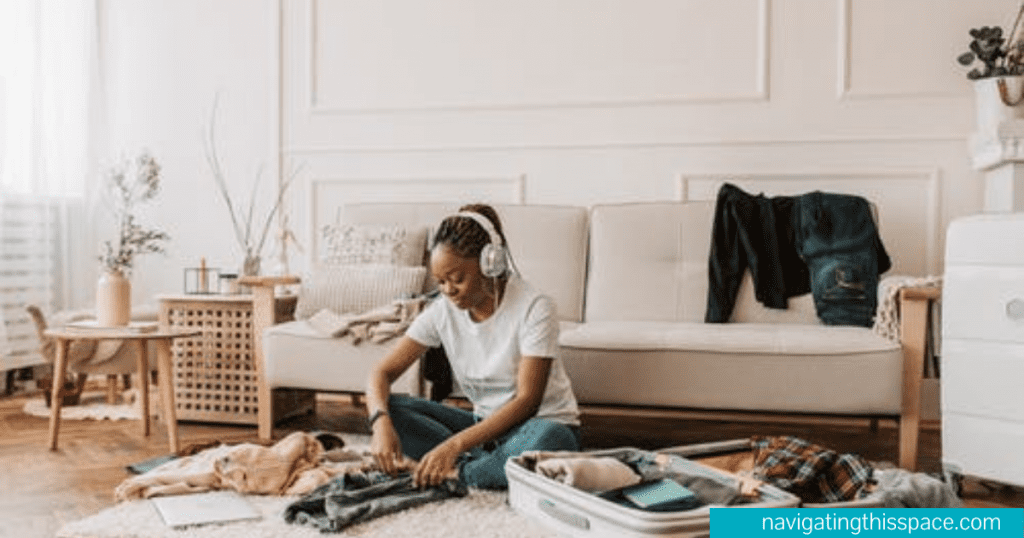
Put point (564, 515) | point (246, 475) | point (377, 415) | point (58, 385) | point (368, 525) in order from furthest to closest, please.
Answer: point (58, 385) → point (246, 475) → point (377, 415) → point (368, 525) → point (564, 515)

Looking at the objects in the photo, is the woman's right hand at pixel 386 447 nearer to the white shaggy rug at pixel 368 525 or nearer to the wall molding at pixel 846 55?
the white shaggy rug at pixel 368 525

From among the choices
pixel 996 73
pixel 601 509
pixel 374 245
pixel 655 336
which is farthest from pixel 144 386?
pixel 996 73

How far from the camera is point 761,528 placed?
5.46 ft

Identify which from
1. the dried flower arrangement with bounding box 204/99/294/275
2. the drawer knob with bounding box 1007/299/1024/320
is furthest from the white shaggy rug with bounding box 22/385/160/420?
the drawer knob with bounding box 1007/299/1024/320

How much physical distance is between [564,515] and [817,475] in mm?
610

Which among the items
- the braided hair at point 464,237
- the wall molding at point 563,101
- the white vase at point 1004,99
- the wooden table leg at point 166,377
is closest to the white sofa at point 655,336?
the wooden table leg at point 166,377

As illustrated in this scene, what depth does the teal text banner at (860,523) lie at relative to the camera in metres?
1.62

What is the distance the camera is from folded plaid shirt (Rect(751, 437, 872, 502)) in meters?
2.10

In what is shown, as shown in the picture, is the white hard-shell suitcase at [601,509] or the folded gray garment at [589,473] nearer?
the white hard-shell suitcase at [601,509]

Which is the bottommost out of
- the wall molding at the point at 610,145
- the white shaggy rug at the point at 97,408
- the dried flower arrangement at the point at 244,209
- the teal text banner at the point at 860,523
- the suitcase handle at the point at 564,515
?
the white shaggy rug at the point at 97,408

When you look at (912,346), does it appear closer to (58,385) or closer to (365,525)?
(365,525)

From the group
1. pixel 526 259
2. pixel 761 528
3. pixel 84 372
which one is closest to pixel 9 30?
pixel 84 372

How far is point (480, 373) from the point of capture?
2.31m

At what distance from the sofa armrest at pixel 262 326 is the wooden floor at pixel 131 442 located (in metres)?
0.12
